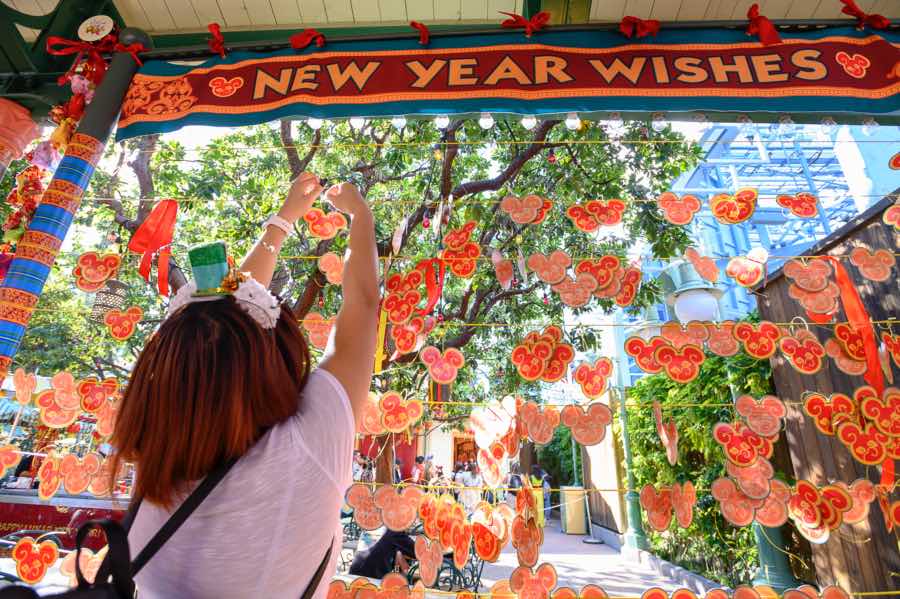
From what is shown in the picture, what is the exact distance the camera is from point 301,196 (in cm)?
149

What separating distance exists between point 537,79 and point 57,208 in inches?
85.7

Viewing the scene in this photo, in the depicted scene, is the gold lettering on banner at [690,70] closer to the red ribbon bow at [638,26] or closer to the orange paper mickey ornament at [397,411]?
the red ribbon bow at [638,26]

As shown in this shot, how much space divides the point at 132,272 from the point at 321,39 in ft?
12.0

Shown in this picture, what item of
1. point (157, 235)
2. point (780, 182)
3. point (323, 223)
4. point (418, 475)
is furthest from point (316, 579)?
point (780, 182)

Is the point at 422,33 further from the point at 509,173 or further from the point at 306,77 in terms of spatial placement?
the point at 509,173

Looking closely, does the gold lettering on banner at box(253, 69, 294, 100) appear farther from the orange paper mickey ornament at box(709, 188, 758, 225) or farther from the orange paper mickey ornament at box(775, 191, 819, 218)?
the orange paper mickey ornament at box(775, 191, 819, 218)

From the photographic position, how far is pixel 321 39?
218 centimetres

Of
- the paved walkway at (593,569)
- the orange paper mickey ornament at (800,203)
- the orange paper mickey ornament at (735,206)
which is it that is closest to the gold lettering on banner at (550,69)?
the orange paper mickey ornament at (735,206)

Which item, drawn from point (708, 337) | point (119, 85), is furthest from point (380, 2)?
point (708, 337)

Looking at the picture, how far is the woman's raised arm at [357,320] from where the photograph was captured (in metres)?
0.86

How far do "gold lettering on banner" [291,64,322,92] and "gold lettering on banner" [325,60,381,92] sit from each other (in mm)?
65

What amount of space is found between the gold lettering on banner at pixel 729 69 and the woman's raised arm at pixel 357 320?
1.76m

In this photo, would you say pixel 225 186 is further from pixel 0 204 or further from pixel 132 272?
pixel 0 204

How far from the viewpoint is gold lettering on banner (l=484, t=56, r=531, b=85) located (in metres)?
2.03
